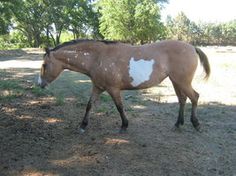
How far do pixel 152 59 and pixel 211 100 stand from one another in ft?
10.9

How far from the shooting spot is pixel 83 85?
11.2 metres

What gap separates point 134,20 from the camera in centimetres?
4253

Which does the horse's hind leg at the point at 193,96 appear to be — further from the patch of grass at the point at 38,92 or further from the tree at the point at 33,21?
the tree at the point at 33,21

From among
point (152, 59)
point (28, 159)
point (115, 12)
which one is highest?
point (115, 12)

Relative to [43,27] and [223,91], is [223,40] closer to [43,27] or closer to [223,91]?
[43,27]

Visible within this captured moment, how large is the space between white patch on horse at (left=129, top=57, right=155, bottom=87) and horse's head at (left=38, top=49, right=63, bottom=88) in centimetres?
121

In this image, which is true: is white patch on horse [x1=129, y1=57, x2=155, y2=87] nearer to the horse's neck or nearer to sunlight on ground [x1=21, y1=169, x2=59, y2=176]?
the horse's neck

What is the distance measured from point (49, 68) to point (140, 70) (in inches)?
60.1

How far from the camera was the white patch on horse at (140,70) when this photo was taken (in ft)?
20.1

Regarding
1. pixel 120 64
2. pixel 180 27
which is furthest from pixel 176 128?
pixel 180 27

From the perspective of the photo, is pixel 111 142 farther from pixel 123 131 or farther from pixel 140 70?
pixel 140 70

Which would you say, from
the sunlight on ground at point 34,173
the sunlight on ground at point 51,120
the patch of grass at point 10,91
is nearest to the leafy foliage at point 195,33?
the patch of grass at point 10,91

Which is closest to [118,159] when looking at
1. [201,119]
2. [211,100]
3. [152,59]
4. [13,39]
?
[152,59]

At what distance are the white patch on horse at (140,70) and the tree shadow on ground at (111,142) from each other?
35.3 inches
